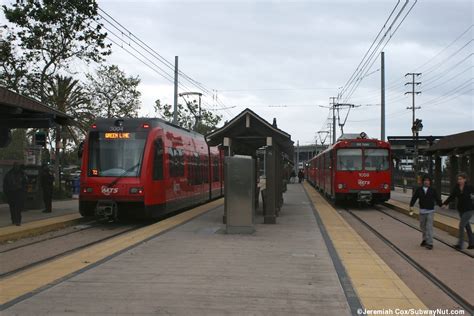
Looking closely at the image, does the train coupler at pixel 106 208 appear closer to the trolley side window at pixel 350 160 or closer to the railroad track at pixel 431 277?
the railroad track at pixel 431 277

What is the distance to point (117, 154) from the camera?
15.6 m

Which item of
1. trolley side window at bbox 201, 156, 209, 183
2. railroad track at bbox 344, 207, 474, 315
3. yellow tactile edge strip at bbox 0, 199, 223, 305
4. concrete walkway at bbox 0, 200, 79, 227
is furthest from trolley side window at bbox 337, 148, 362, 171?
yellow tactile edge strip at bbox 0, 199, 223, 305

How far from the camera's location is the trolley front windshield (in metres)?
15.4

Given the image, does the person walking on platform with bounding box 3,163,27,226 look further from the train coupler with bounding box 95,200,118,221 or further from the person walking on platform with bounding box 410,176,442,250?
the person walking on platform with bounding box 410,176,442,250

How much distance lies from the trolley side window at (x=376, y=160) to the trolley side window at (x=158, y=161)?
35.9 feet

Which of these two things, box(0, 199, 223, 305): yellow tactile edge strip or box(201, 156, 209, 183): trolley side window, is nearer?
box(0, 199, 223, 305): yellow tactile edge strip

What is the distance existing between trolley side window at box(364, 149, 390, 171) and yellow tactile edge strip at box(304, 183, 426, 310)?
11.4 meters

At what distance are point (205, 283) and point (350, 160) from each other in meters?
17.2

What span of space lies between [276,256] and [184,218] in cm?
732

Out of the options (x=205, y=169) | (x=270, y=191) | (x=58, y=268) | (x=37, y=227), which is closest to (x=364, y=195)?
(x=205, y=169)

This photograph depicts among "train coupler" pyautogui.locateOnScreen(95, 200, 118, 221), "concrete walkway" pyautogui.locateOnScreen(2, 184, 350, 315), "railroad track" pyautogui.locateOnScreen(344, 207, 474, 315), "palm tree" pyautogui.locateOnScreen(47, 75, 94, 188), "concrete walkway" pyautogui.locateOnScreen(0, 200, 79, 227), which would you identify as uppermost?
"palm tree" pyautogui.locateOnScreen(47, 75, 94, 188)

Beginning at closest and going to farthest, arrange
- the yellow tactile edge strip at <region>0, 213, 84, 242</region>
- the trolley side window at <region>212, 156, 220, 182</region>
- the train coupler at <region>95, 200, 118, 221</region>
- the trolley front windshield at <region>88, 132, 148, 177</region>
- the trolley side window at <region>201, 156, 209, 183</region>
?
the yellow tactile edge strip at <region>0, 213, 84, 242</region>, the train coupler at <region>95, 200, 118, 221</region>, the trolley front windshield at <region>88, 132, 148, 177</region>, the trolley side window at <region>201, 156, 209, 183</region>, the trolley side window at <region>212, 156, 220, 182</region>

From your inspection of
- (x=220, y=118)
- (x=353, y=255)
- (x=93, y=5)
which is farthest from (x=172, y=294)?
(x=220, y=118)

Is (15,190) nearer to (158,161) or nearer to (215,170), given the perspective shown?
(158,161)
